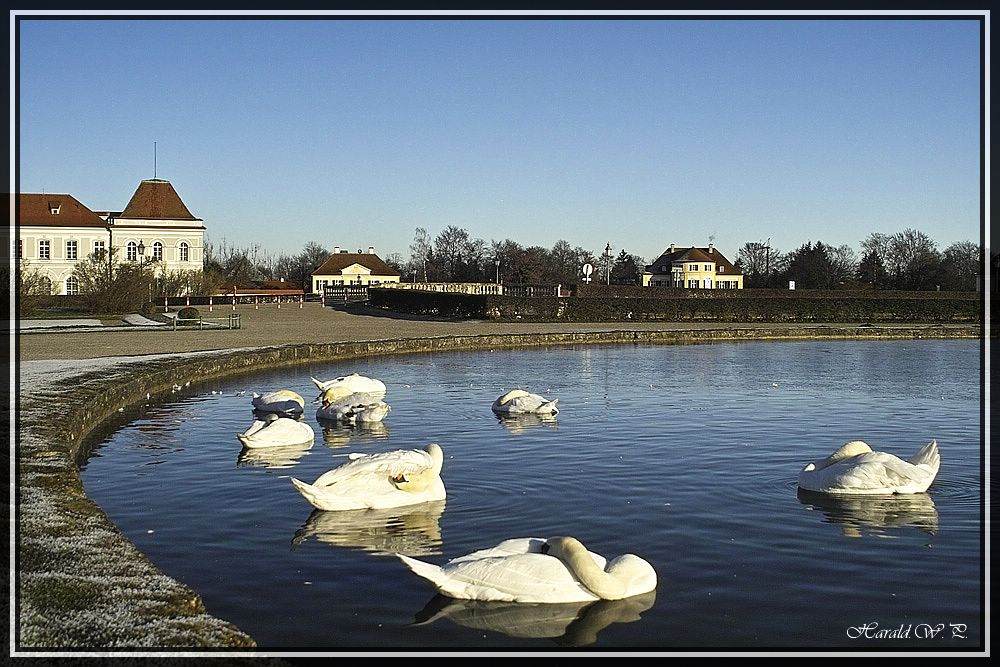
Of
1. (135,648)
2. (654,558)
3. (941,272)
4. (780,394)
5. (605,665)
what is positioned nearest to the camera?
(135,648)

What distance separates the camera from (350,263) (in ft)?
347

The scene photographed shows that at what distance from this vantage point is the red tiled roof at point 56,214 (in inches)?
2894

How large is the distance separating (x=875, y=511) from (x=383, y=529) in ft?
13.0

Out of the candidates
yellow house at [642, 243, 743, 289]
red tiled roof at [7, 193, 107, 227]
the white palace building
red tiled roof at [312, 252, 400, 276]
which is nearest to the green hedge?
the white palace building

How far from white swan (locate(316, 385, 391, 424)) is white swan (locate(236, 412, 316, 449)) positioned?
155cm

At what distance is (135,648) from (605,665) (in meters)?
2.22

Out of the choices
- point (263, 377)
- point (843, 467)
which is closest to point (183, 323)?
point (263, 377)

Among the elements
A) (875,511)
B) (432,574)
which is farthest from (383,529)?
(875,511)

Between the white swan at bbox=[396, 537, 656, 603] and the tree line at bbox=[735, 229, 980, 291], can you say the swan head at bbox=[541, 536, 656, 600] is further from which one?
the tree line at bbox=[735, 229, 980, 291]

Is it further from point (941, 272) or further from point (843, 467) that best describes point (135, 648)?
point (941, 272)

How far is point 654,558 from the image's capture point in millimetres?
7035

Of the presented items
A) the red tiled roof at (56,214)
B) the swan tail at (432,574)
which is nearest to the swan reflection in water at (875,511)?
the swan tail at (432,574)

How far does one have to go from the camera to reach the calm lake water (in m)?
5.73

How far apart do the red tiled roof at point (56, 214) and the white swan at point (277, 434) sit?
69000 mm
